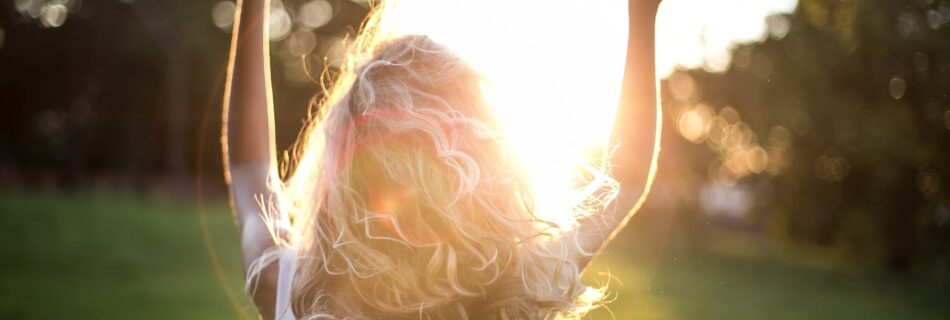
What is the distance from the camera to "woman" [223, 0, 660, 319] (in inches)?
62.2

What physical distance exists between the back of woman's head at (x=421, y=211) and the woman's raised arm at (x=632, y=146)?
0.41 ft

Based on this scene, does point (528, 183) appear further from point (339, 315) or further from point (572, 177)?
point (339, 315)

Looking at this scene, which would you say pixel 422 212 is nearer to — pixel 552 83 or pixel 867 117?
pixel 552 83

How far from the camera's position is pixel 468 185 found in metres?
1.56

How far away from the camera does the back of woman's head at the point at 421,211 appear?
1578 mm

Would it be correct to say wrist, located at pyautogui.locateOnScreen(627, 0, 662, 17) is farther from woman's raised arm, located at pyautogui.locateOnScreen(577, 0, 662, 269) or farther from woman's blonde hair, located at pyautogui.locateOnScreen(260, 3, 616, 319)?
woman's blonde hair, located at pyautogui.locateOnScreen(260, 3, 616, 319)

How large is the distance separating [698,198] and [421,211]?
120 ft

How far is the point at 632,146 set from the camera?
1772 mm

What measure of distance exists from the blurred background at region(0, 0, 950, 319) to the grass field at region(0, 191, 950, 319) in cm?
6

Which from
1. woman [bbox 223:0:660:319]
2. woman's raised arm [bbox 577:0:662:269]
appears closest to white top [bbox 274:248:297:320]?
woman [bbox 223:0:660:319]

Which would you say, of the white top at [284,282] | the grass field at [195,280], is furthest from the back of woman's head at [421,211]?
the grass field at [195,280]

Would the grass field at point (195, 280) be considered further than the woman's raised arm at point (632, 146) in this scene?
Yes

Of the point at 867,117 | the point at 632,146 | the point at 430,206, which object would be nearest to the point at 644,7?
the point at 632,146

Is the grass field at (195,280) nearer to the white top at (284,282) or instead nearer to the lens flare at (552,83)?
the lens flare at (552,83)
